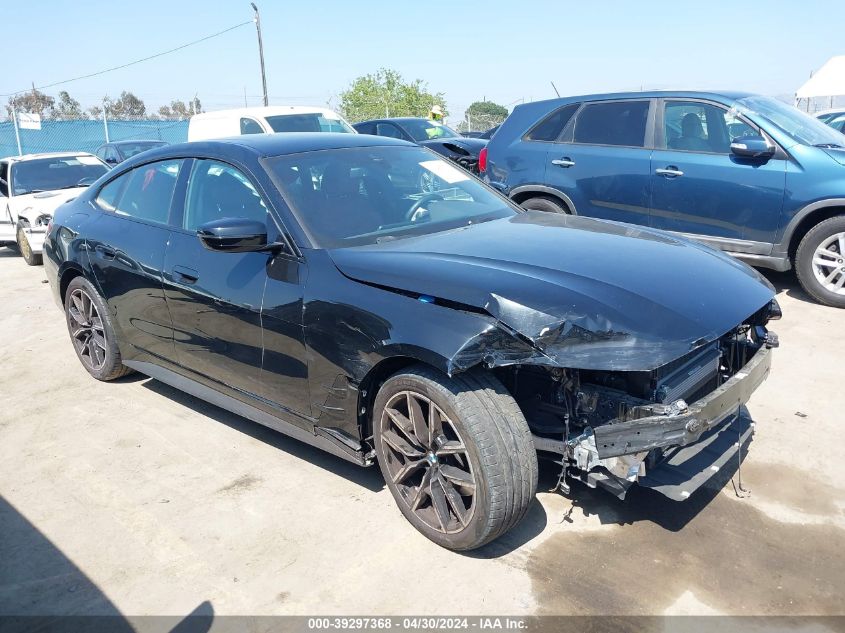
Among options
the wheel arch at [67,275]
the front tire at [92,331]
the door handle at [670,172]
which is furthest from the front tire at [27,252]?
the door handle at [670,172]

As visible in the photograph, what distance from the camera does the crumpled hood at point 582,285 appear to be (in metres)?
2.70

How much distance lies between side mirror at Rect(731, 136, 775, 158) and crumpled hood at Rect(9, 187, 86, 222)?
831 cm

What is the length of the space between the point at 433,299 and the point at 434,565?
3.68 feet

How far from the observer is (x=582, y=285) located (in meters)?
2.90

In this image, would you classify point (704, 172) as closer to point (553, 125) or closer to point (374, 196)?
point (553, 125)

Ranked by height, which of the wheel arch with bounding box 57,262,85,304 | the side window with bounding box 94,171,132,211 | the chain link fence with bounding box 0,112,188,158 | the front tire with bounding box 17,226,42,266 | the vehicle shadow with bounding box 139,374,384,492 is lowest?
the vehicle shadow with bounding box 139,374,384,492

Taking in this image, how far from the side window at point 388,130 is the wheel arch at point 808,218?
8085 mm

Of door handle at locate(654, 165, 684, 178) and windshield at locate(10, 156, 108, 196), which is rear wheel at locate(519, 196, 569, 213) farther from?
windshield at locate(10, 156, 108, 196)

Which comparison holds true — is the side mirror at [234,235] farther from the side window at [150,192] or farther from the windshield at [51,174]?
the windshield at [51,174]

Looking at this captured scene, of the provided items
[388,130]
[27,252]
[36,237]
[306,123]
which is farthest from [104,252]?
[388,130]

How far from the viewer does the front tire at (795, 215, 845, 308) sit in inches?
238

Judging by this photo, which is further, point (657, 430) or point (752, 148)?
point (752, 148)

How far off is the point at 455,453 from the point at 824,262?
15.4ft

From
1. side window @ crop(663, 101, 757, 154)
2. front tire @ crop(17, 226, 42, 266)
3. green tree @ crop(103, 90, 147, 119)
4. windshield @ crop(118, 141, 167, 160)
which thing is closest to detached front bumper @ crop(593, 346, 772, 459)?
side window @ crop(663, 101, 757, 154)
